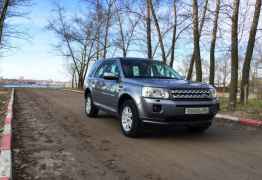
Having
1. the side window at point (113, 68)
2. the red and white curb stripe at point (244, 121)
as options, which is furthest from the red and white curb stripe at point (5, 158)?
the red and white curb stripe at point (244, 121)

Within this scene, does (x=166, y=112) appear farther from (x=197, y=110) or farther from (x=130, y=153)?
(x=130, y=153)

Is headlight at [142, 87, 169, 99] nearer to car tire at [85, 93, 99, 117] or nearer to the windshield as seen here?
the windshield

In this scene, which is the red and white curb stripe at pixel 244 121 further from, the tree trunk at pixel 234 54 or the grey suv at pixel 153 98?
the grey suv at pixel 153 98

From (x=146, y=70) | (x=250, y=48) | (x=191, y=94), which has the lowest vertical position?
(x=191, y=94)

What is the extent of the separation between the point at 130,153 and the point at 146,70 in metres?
2.80

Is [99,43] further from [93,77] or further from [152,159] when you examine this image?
[152,159]

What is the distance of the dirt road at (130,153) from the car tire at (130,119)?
16cm

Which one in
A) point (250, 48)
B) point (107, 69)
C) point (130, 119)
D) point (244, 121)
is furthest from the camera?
point (250, 48)

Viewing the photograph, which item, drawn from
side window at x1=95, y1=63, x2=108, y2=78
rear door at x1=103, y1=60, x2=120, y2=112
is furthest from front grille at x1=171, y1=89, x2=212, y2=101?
side window at x1=95, y1=63, x2=108, y2=78

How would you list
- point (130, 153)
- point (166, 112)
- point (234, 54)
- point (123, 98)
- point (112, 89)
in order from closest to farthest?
point (130, 153) < point (166, 112) < point (123, 98) < point (112, 89) < point (234, 54)

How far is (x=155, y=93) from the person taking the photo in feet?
19.8

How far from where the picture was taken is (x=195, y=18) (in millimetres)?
13328

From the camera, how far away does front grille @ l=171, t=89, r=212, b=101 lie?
6012 millimetres

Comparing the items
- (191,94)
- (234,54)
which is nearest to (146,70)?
(191,94)
